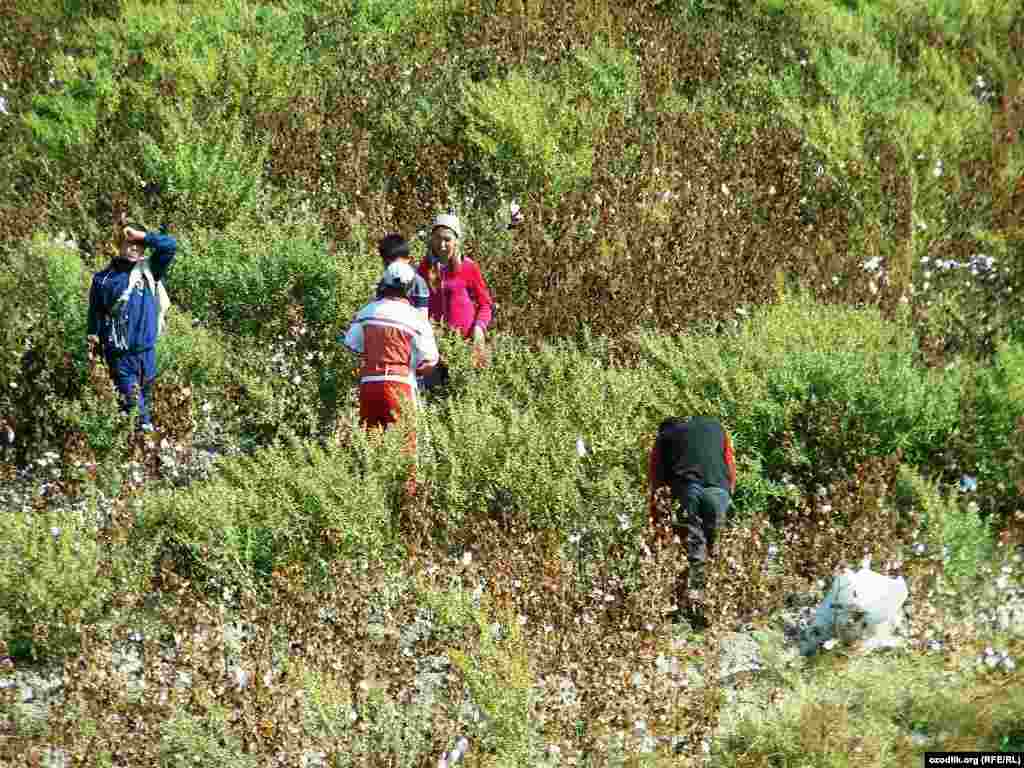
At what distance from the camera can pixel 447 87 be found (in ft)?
30.2

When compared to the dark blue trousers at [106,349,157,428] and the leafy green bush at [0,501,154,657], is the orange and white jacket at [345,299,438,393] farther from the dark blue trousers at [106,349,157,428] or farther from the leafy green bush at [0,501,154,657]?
the leafy green bush at [0,501,154,657]

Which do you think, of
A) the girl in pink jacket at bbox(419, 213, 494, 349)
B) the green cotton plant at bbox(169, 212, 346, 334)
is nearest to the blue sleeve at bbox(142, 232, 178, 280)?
the green cotton plant at bbox(169, 212, 346, 334)

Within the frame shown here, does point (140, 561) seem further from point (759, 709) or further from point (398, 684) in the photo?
point (759, 709)

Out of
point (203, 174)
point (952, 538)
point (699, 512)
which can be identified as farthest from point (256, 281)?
point (952, 538)

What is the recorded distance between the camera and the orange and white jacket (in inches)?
218

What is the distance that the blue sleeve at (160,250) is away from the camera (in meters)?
5.95

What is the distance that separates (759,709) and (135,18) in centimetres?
801

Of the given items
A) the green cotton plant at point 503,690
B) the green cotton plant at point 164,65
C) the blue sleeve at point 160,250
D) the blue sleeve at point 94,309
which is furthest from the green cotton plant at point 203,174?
the green cotton plant at point 503,690

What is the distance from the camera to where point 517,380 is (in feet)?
19.7

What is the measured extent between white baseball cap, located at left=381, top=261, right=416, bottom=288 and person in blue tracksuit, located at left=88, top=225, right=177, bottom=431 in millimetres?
1292

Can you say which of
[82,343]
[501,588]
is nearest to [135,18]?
[82,343]

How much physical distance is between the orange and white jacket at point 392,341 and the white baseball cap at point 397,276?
85 mm

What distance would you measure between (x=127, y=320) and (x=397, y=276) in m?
1.50

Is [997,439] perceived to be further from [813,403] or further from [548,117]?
[548,117]
